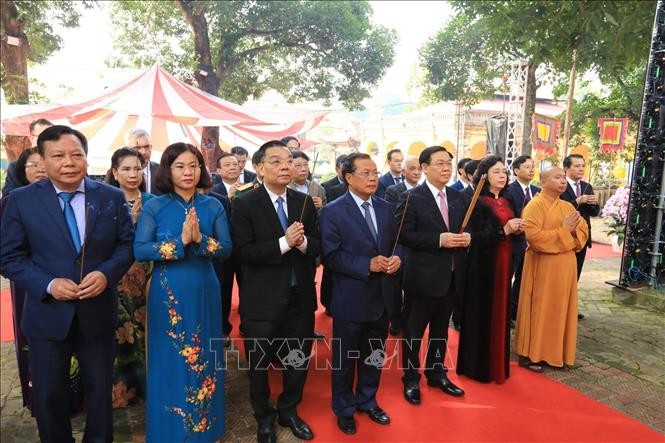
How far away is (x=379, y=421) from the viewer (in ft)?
8.99

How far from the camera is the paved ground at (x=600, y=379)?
2709mm

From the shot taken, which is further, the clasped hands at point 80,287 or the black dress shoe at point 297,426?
the black dress shoe at point 297,426

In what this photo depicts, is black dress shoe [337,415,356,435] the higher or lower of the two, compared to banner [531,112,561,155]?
lower

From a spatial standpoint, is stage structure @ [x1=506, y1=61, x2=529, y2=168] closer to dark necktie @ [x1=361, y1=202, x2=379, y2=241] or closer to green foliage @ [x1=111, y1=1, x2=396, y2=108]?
green foliage @ [x1=111, y1=1, x2=396, y2=108]

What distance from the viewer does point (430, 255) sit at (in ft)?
9.58

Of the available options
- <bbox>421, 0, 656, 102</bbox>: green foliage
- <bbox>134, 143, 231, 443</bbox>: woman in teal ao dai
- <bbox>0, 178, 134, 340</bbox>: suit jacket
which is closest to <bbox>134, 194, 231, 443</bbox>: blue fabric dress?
<bbox>134, 143, 231, 443</bbox>: woman in teal ao dai

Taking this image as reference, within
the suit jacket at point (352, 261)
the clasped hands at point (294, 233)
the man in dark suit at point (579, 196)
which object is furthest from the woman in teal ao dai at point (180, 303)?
the man in dark suit at point (579, 196)

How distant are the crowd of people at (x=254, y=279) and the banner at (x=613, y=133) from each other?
9.35 m

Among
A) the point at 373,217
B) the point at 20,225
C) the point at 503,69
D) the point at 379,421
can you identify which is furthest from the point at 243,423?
the point at 503,69

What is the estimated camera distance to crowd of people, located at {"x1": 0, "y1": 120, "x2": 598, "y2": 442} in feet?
6.91

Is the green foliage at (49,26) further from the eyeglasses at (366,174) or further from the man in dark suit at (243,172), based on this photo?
the eyeglasses at (366,174)

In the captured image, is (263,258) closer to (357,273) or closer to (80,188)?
(357,273)

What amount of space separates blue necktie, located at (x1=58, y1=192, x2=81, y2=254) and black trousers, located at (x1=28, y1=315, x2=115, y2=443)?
37 cm

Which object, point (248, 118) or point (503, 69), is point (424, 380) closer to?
point (248, 118)
